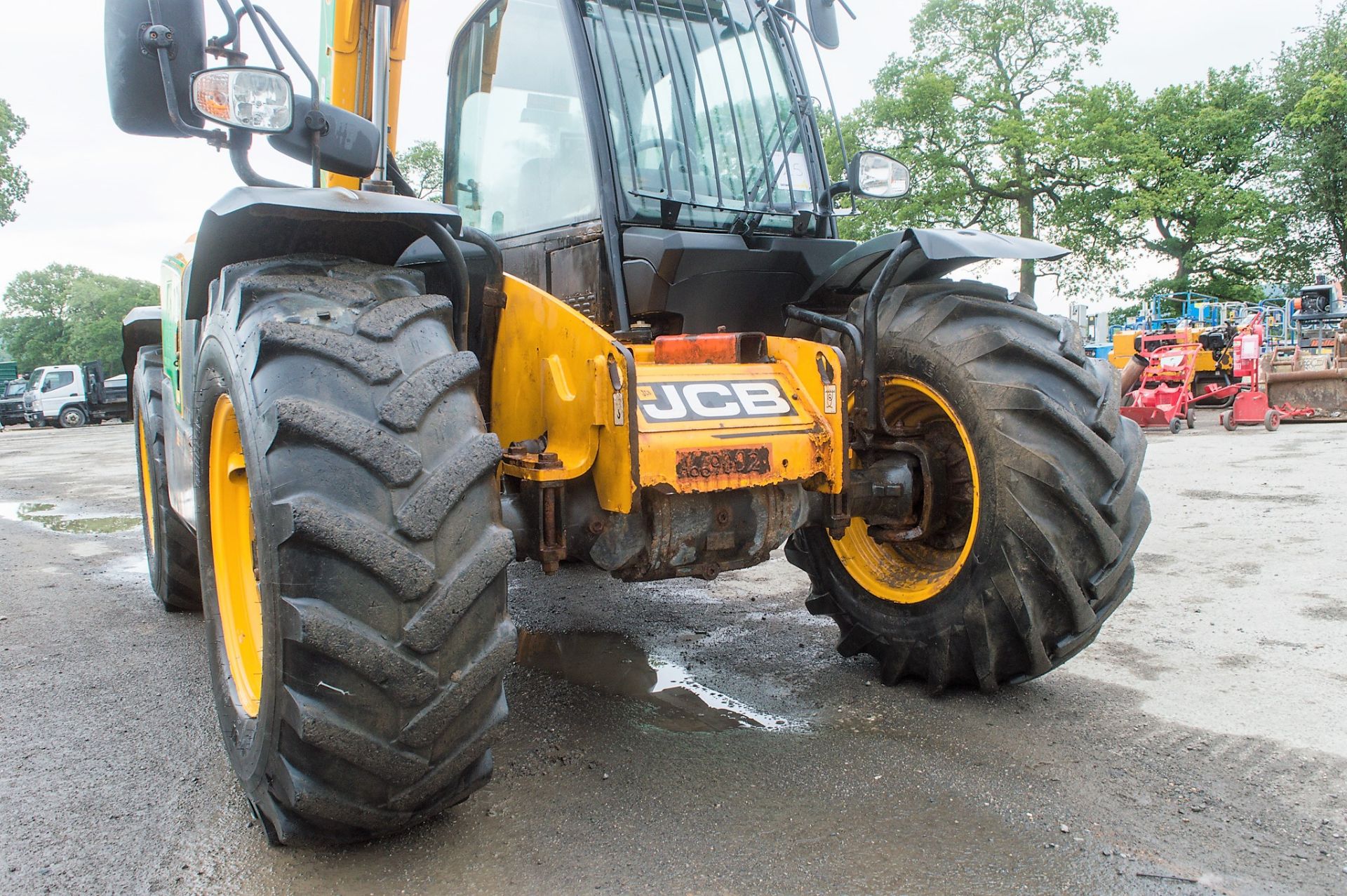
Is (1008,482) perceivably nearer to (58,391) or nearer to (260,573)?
(260,573)

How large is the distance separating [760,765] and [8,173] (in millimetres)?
41348

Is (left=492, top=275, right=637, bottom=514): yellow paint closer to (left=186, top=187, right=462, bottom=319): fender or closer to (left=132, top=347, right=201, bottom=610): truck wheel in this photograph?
(left=186, top=187, right=462, bottom=319): fender

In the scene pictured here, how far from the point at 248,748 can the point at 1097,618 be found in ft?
8.42

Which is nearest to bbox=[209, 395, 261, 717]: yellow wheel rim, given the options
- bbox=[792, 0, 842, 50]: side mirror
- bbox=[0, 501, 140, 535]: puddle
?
bbox=[792, 0, 842, 50]: side mirror

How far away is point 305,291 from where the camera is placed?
238 centimetres

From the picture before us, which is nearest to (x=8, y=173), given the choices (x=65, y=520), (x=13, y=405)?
(x=13, y=405)

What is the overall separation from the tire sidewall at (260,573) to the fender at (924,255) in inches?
77.2

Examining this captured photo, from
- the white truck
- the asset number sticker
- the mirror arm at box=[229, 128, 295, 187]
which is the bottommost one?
the white truck

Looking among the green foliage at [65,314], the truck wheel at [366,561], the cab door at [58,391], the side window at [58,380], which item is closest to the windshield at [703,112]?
the truck wheel at [366,561]

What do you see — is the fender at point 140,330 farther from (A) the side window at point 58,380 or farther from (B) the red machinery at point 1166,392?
(A) the side window at point 58,380

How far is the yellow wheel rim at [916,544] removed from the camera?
3.19 meters

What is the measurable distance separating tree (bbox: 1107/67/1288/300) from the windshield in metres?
31.6

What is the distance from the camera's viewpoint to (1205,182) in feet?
102

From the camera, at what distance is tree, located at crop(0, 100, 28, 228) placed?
34219 millimetres
